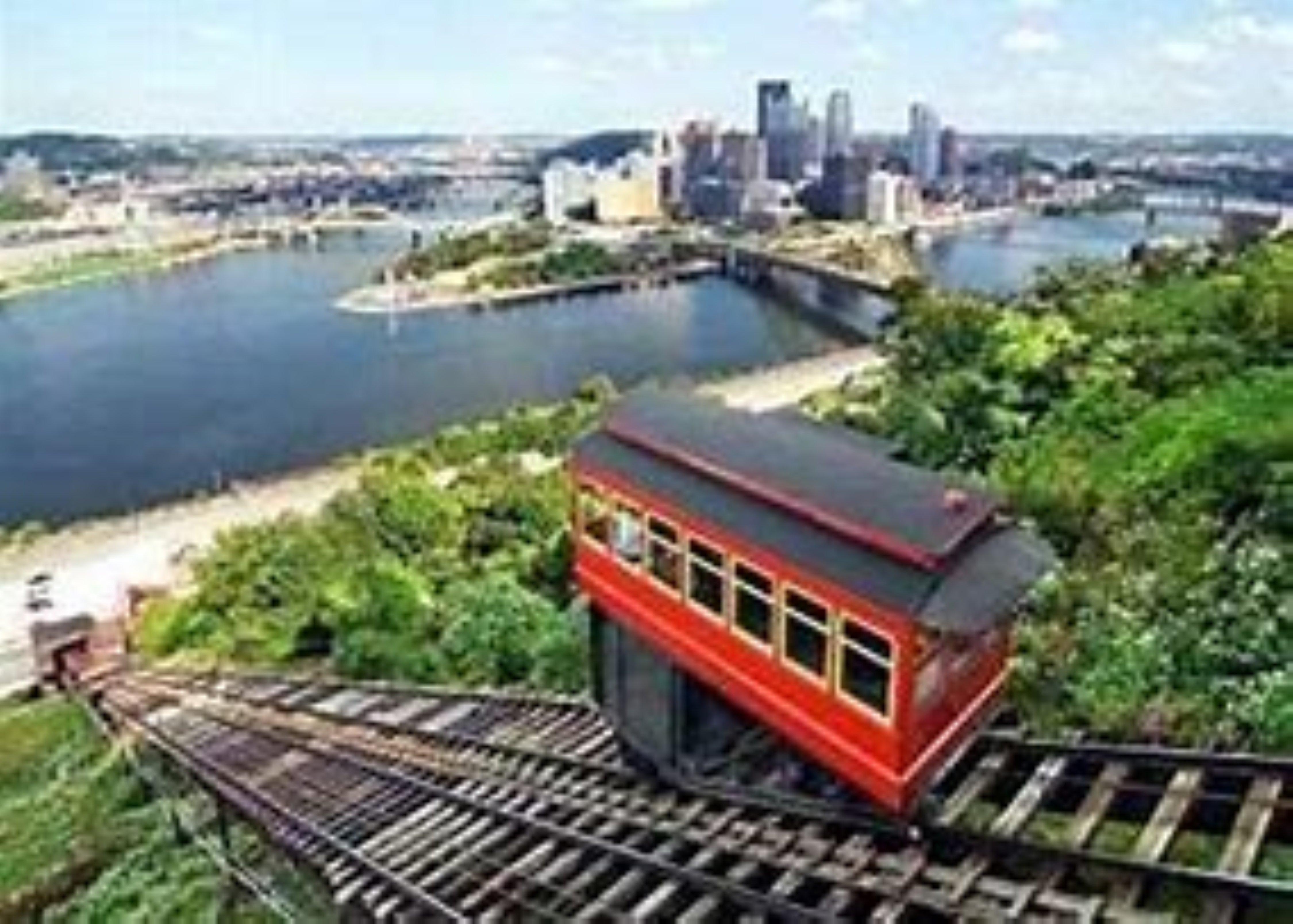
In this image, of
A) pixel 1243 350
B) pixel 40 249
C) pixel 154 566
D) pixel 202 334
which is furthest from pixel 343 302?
pixel 1243 350

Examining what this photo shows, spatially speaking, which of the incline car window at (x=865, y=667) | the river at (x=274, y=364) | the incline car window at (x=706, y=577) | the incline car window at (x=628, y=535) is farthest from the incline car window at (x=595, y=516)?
the river at (x=274, y=364)

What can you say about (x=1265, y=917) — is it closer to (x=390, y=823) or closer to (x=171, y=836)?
(x=390, y=823)

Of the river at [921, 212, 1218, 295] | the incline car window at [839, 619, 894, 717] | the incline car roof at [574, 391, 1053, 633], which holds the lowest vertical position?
the river at [921, 212, 1218, 295]

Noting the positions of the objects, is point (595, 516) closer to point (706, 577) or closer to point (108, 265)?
point (706, 577)

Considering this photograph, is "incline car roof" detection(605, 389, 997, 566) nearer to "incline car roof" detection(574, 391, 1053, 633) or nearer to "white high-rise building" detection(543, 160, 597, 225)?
"incline car roof" detection(574, 391, 1053, 633)

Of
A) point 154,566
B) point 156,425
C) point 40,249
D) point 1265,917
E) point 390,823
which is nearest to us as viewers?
point 1265,917

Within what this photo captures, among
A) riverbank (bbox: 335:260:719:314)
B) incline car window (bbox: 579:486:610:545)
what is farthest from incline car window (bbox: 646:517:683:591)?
riverbank (bbox: 335:260:719:314)
